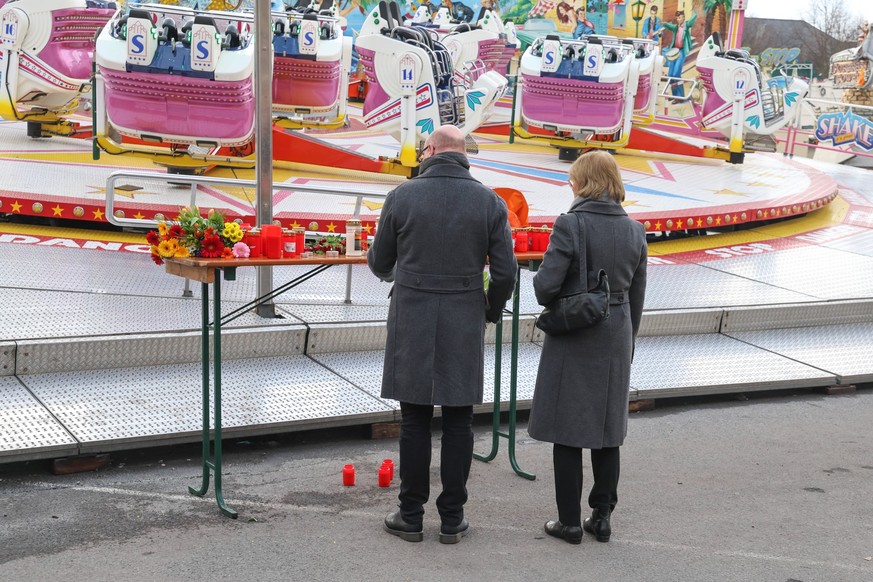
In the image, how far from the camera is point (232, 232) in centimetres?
432

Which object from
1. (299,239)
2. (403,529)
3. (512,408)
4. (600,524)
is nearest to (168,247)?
(299,239)

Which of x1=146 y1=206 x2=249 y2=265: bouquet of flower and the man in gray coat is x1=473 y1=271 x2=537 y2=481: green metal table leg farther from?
x1=146 y1=206 x2=249 y2=265: bouquet of flower

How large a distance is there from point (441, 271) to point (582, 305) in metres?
0.54

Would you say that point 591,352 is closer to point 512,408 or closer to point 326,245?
point 512,408

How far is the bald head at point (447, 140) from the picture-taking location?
159 inches

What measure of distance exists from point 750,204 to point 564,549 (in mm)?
8289

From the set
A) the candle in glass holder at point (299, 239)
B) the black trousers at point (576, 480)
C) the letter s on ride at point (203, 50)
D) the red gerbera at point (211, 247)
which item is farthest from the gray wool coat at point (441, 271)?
the letter s on ride at point (203, 50)

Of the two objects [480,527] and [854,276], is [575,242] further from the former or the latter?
[854,276]

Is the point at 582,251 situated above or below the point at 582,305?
above

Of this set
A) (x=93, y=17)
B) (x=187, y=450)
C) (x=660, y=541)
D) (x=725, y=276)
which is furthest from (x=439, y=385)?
(x=93, y=17)

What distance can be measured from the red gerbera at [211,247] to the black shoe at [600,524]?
6.04 ft

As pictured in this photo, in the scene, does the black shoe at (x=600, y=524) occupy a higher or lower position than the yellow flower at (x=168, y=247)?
lower

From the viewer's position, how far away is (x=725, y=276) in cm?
883

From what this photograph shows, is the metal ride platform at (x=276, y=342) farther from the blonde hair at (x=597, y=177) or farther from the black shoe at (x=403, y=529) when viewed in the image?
the blonde hair at (x=597, y=177)
